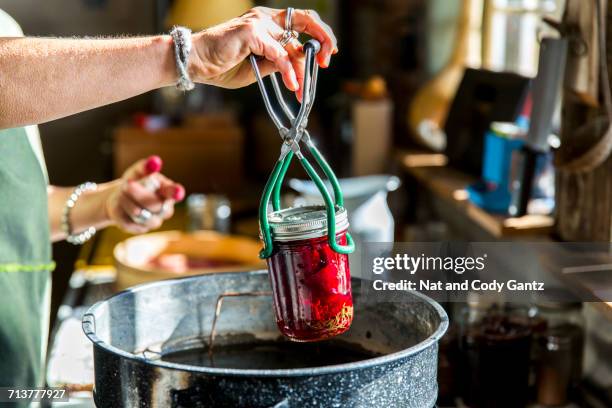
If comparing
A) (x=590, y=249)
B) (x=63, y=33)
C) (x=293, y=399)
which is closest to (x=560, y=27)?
(x=590, y=249)

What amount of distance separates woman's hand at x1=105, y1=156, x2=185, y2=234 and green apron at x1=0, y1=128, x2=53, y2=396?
145 millimetres

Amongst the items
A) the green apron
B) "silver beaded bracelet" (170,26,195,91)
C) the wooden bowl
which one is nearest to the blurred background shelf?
the wooden bowl

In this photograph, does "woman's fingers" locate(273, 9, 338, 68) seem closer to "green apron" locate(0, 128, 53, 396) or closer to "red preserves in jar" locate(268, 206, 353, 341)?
"red preserves in jar" locate(268, 206, 353, 341)

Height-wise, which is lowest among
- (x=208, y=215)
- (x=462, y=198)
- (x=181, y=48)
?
(x=208, y=215)

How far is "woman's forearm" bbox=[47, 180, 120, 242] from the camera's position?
172 centimetres

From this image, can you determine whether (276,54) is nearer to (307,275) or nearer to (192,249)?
(307,275)

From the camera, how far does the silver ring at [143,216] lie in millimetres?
1604

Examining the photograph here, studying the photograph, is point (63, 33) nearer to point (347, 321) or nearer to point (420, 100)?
point (420, 100)

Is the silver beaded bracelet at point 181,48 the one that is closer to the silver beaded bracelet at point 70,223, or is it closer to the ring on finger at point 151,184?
the ring on finger at point 151,184

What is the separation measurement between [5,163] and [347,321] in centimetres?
78

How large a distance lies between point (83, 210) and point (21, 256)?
0.19 m

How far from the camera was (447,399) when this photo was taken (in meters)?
→ 1.71

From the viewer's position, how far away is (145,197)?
1.60 metres

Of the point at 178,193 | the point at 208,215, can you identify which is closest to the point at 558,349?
the point at 178,193
